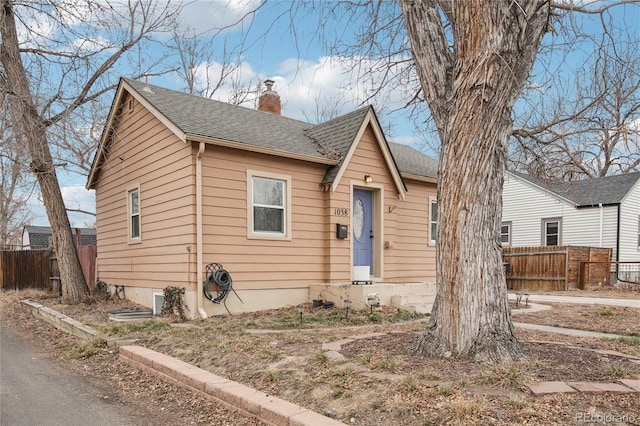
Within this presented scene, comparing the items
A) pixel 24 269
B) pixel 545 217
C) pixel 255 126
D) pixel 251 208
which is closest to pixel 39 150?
pixel 255 126

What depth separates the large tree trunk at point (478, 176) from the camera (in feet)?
14.5

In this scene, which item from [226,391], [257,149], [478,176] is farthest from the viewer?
[257,149]

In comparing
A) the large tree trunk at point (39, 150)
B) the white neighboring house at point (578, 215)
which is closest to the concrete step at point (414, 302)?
the large tree trunk at point (39, 150)

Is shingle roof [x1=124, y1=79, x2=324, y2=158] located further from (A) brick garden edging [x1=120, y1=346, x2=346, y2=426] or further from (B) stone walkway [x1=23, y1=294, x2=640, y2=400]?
(A) brick garden edging [x1=120, y1=346, x2=346, y2=426]

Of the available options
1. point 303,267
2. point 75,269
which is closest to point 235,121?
point 303,267

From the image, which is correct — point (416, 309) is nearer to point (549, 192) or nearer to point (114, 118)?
point (114, 118)

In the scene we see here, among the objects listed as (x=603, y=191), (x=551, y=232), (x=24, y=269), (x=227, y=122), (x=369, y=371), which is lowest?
(x=24, y=269)

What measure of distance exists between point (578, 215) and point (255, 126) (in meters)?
17.5

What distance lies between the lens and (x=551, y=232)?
22.3 meters

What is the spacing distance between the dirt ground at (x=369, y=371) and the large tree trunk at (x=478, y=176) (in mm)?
315

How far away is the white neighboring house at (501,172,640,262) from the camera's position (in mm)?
20453

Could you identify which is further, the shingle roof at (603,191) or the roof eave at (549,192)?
the roof eave at (549,192)

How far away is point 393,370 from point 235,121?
26.1ft

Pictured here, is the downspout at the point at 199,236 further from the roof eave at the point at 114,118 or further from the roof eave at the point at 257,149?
the roof eave at the point at 114,118
